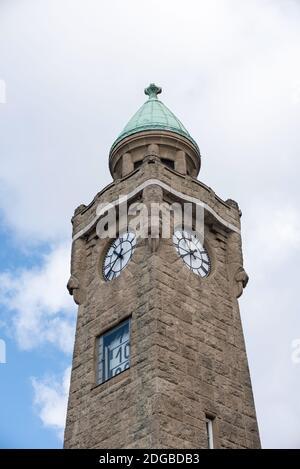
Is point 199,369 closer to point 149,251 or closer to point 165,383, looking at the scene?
point 165,383

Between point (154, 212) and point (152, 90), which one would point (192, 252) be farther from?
point (152, 90)

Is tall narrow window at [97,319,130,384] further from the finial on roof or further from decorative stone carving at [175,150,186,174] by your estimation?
the finial on roof

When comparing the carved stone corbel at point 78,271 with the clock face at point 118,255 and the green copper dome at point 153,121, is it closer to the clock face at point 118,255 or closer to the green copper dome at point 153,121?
the clock face at point 118,255

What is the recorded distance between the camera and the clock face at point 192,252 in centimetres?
2772

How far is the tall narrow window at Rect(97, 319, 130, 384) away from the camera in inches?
994

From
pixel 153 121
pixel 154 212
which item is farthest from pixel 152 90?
pixel 154 212

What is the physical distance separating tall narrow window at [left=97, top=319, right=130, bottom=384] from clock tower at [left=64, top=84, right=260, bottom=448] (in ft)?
0.14

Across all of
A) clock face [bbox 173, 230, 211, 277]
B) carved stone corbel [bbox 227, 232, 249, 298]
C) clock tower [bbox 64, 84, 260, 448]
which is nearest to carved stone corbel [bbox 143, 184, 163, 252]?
clock tower [bbox 64, 84, 260, 448]

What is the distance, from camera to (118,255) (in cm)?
2836

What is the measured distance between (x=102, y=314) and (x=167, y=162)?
7567 mm

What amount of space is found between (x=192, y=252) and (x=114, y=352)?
4514mm

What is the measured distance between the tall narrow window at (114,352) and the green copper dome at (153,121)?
29.1 ft

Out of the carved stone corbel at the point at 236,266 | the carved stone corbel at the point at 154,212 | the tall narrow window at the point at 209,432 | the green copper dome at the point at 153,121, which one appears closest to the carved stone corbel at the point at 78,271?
the carved stone corbel at the point at 154,212
